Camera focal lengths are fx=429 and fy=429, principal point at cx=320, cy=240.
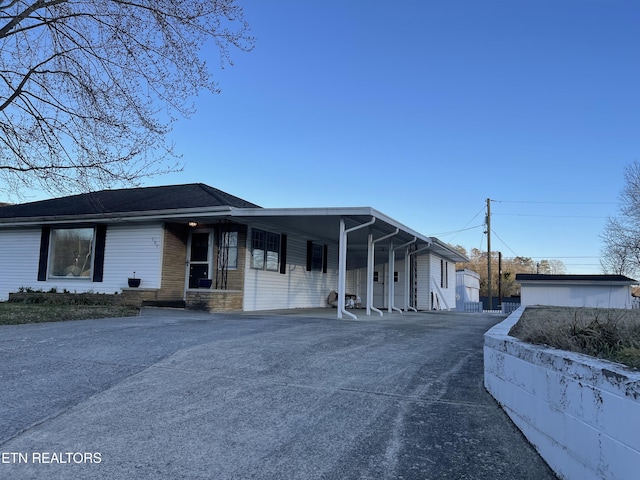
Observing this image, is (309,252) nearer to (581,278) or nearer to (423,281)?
(423,281)

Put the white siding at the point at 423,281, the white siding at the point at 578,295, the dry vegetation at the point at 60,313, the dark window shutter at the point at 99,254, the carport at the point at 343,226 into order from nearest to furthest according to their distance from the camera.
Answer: the dry vegetation at the point at 60,313 < the carport at the point at 343,226 < the dark window shutter at the point at 99,254 < the white siding at the point at 423,281 < the white siding at the point at 578,295

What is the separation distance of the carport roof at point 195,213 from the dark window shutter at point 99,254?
454mm

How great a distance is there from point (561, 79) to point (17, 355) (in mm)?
13573

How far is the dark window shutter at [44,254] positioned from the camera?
565 inches

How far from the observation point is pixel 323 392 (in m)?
4.15

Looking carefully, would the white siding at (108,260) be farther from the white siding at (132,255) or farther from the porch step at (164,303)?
the porch step at (164,303)

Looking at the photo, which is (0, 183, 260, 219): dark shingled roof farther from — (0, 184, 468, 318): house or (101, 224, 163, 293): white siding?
(101, 224, 163, 293): white siding

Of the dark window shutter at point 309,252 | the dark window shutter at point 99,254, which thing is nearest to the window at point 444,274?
the dark window shutter at point 309,252

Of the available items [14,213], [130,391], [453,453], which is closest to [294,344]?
[130,391]

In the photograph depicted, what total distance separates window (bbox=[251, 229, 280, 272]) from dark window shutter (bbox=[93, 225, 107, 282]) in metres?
4.87

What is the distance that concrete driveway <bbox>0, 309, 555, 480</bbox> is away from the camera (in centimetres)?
274

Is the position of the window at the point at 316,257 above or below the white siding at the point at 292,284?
above

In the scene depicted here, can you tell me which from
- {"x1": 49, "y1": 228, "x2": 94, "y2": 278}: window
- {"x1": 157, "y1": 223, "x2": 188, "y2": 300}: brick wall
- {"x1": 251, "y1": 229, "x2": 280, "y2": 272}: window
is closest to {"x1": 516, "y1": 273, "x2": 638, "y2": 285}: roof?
{"x1": 251, "y1": 229, "x2": 280, "y2": 272}: window

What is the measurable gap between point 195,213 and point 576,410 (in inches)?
423
